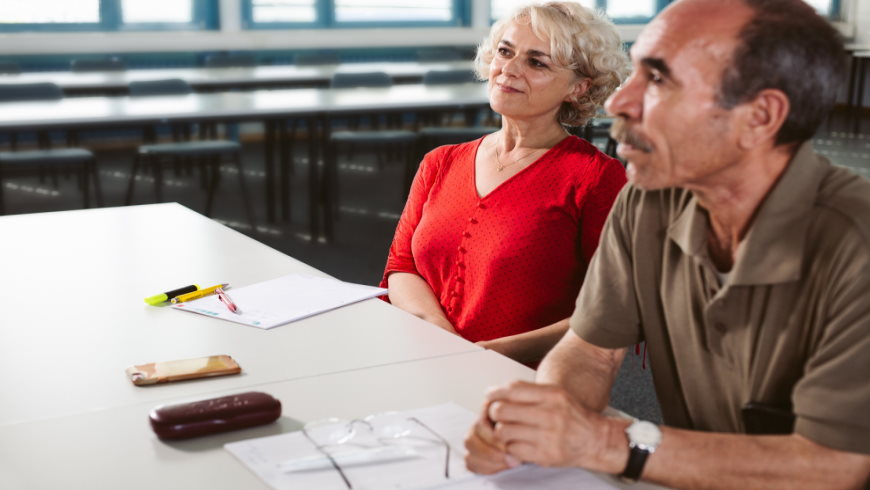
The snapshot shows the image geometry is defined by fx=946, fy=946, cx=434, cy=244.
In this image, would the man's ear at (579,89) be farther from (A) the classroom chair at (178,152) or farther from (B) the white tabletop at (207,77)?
(B) the white tabletop at (207,77)

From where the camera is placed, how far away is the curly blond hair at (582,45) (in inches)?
80.9

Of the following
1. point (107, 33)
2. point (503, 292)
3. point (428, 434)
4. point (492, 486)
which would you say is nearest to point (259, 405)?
point (428, 434)

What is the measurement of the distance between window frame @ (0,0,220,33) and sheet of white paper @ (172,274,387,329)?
23.2ft

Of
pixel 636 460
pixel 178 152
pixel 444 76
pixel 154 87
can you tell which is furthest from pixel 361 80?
pixel 636 460

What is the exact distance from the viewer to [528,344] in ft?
6.22

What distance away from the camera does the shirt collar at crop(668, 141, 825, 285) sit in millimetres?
1108

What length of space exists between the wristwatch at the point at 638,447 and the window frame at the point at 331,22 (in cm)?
851

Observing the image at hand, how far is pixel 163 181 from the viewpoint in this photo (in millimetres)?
7020

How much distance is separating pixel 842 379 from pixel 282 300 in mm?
1054

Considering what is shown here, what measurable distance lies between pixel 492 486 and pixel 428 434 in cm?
15

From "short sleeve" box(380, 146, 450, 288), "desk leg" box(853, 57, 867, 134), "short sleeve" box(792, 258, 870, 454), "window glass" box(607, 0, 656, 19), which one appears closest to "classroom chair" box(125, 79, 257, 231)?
"short sleeve" box(380, 146, 450, 288)

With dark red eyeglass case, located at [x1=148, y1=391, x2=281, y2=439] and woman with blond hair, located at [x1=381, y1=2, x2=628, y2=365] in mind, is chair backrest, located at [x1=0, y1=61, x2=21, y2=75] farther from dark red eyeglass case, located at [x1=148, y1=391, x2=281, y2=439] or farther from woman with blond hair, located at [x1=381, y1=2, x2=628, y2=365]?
dark red eyeglass case, located at [x1=148, y1=391, x2=281, y2=439]

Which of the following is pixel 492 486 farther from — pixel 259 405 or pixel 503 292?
pixel 503 292

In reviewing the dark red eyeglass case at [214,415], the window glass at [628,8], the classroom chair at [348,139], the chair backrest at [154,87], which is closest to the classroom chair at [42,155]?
the chair backrest at [154,87]
